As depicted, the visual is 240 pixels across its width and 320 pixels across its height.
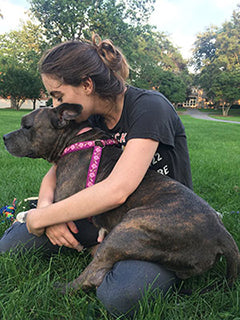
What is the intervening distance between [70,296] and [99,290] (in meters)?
0.22

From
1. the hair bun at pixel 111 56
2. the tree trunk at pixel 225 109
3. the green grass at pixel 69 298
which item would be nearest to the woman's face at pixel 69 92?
the hair bun at pixel 111 56

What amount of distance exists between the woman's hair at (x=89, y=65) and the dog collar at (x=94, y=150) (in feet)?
1.30

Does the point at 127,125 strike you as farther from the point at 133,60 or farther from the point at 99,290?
the point at 133,60

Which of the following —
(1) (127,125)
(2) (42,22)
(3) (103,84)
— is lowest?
(1) (127,125)

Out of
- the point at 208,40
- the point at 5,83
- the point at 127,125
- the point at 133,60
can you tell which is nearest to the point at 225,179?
the point at 127,125

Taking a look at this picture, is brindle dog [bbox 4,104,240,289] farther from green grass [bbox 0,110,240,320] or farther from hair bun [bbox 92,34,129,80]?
hair bun [bbox 92,34,129,80]

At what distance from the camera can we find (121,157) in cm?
223

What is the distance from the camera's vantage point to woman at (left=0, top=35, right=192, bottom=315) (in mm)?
2008

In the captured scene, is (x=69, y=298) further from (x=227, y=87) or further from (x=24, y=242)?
(x=227, y=87)

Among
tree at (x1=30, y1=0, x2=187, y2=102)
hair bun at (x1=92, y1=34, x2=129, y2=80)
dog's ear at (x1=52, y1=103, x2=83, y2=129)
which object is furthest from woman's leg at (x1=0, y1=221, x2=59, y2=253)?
tree at (x1=30, y1=0, x2=187, y2=102)

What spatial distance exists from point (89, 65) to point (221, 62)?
5498 cm

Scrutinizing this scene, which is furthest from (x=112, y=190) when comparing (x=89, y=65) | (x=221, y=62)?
(x=221, y=62)

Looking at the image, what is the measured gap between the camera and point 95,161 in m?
2.47

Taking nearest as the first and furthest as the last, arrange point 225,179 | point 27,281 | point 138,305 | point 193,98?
1. point 138,305
2. point 27,281
3. point 225,179
4. point 193,98
